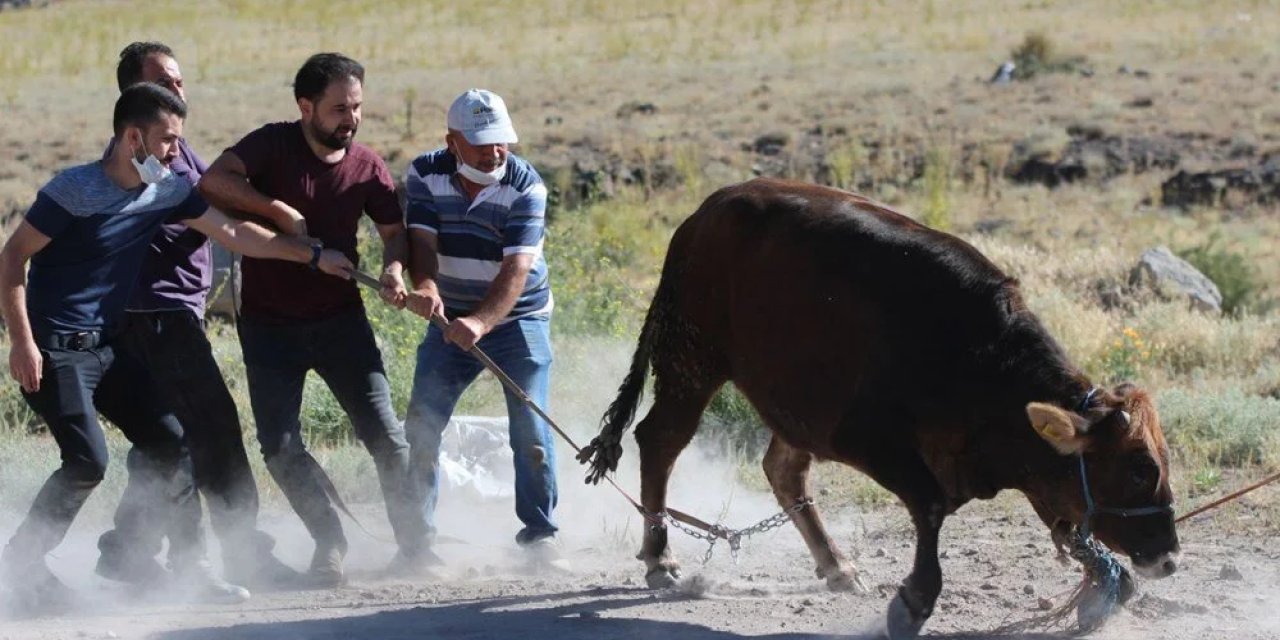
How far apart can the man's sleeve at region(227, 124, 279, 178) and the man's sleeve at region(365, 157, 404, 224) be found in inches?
18.5

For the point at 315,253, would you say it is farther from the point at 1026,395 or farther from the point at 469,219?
the point at 1026,395

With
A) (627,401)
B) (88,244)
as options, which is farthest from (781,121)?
(88,244)

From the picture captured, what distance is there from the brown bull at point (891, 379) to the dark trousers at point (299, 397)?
897 millimetres

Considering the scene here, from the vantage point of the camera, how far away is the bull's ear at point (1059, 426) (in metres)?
5.96

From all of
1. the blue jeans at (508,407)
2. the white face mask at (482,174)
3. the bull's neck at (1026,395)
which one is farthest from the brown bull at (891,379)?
the white face mask at (482,174)

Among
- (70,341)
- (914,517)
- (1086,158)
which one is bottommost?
(1086,158)

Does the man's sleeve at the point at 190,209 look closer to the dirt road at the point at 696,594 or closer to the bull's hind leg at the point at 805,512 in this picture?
the dirt road at the point at 696,594

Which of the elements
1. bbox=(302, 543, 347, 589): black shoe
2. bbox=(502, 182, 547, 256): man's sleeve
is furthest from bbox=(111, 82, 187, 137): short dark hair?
bbox=(302, 543, 347, 589): black shoe

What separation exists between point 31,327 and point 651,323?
267cm

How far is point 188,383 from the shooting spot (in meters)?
7.40

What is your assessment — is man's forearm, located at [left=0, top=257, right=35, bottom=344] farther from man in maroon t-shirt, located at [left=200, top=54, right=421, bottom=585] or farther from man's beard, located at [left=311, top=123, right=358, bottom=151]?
man's beard, located at [left=311, top=123, right=358, bottom=151]

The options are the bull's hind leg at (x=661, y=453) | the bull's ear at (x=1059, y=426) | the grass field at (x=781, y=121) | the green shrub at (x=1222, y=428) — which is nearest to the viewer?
the bull's ear at (x=1059, y=426)

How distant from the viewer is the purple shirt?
7359 mm

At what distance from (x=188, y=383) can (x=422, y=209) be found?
49.4 inches
